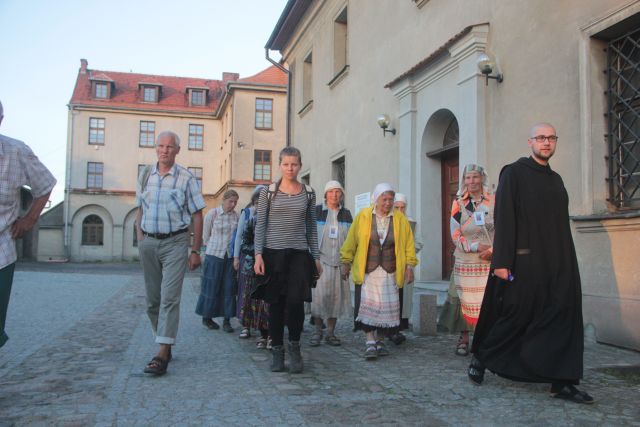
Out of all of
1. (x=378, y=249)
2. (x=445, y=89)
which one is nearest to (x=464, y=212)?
(x=378, y=249)

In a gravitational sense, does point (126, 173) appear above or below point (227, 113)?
below

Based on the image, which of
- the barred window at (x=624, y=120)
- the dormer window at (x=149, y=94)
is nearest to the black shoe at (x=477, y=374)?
the barred window at (x=624, y=120)

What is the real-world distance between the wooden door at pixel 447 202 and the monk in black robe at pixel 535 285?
18.3 ft

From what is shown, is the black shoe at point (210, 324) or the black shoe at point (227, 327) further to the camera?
the black shoe at point (210, 324)

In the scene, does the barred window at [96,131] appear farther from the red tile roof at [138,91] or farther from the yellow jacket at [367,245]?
the yellow jacket at [367,245]

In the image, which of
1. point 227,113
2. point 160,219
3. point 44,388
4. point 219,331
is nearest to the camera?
point 44,388

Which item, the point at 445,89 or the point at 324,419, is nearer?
the point at 324,419

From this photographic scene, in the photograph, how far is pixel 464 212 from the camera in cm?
559

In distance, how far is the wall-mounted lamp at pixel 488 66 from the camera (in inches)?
307

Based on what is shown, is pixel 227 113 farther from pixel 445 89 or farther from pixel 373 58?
pixel 445 89

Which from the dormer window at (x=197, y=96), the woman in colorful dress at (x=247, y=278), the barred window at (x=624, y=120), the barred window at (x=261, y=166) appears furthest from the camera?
the dormer window at (x=197, y=96)

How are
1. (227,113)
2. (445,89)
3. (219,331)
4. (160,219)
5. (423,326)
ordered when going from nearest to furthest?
(160,219) < (423,326) < (219,331) < (445,89) < (227,113)

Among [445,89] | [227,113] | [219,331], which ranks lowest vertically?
[219,331]

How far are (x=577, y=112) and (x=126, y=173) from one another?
138ft
